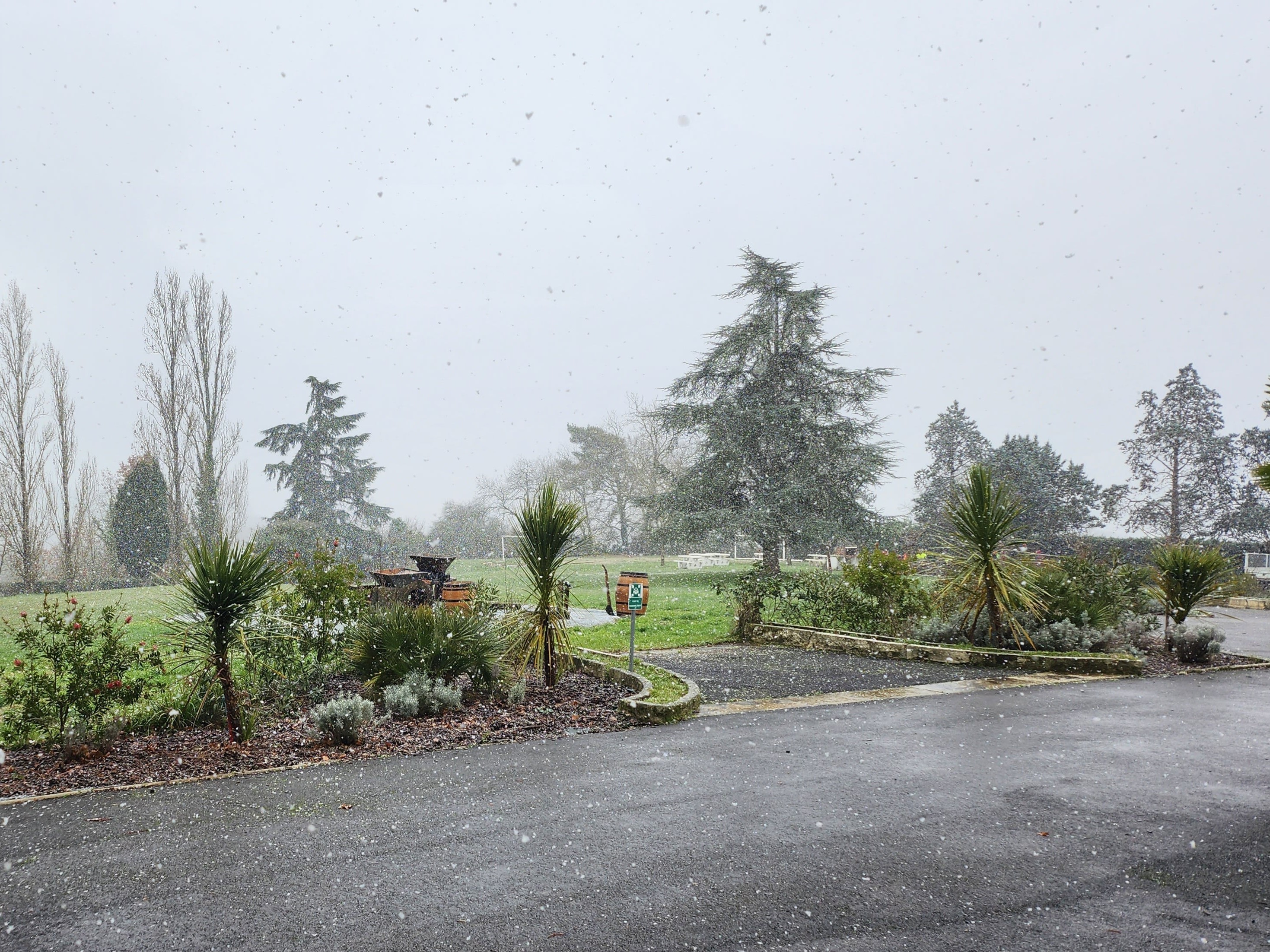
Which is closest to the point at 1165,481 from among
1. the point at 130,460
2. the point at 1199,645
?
the point at 1199,645

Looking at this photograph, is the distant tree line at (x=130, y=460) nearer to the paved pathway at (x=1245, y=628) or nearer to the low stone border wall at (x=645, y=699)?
the low stone border wall at (x=645, y=699)

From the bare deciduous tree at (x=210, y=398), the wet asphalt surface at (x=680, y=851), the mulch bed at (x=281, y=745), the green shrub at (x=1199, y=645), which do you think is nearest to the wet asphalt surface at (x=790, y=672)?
the mulch bed at (x=281, y=745)

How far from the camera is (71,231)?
67.7ft

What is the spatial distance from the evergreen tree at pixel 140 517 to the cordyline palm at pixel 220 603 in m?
22.8

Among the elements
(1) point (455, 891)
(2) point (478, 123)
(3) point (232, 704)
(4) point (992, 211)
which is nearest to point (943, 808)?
(1) point (455, 891)

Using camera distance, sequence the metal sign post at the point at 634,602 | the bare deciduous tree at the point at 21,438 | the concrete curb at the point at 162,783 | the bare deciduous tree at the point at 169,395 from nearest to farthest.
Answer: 1. the concrete curb at the point at 162,783
2. the metal sign post at the point at 634,602
3. the bare deciduous tree at the point at 21,438
4. the bare deciduous tree at the point at 169,395

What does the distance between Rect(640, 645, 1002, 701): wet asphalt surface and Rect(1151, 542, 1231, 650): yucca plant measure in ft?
11.5

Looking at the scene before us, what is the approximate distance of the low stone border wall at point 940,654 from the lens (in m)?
7.94

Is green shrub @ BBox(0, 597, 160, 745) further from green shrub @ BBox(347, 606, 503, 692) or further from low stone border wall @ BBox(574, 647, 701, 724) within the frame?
low stone border wall @ BBox(574, 647, 701, 724)

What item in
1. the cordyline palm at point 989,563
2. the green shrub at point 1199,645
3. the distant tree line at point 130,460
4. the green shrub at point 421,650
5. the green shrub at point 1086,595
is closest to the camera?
the green shrub at point 421,650

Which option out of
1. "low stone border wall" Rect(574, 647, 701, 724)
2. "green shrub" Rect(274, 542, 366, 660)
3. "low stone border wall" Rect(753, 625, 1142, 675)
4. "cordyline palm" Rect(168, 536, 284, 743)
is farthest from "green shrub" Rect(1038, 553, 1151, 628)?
"cordyline palm" Rect(168, 536, 284, 743)

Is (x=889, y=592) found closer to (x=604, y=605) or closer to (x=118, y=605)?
(x=604, y=605)

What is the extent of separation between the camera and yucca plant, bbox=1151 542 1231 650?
9359 mm

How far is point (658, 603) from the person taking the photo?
57.0ft
